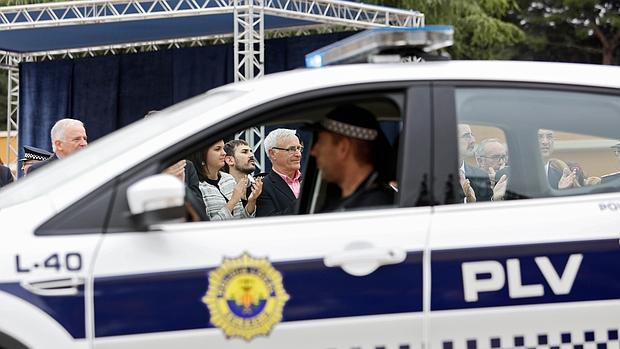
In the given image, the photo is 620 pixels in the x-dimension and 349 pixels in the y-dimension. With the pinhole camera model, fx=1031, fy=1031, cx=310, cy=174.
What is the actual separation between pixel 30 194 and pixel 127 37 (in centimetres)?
1200

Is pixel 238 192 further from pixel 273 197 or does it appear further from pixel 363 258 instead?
pixel 363 258

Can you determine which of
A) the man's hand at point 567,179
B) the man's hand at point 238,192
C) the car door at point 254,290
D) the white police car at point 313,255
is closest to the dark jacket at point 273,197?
the man's hand at point 238,192

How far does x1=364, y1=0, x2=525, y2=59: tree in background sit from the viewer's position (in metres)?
19.4

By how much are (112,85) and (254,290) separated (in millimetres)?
13324

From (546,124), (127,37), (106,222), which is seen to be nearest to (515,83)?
(546,124)

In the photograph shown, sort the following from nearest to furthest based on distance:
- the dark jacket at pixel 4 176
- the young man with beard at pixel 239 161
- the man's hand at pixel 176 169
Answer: the man's hand at pixel 176 169, the young man with beard at pixel 239 161, the dark jacket at pixel 4 176

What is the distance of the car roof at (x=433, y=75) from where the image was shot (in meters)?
3.19

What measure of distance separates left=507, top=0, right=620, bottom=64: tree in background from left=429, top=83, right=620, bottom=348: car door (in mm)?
33719

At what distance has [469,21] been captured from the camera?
23672 mm

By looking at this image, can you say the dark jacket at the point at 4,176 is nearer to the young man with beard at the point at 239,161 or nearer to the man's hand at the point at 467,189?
the young man with beard at the point at 239,161

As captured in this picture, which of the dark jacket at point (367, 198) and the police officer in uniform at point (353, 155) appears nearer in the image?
the dark jacket at point (367, 198)

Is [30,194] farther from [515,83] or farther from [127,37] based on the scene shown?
[127,37]

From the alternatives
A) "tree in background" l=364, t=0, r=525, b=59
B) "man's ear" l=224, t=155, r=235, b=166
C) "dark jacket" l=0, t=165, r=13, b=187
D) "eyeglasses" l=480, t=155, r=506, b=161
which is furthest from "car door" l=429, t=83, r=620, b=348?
"tree in background" l=364, t=0, r=525, b=59

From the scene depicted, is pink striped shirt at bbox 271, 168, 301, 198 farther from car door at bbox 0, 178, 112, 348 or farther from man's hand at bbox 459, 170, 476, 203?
car door at bbox 0, 178, 112, 348
